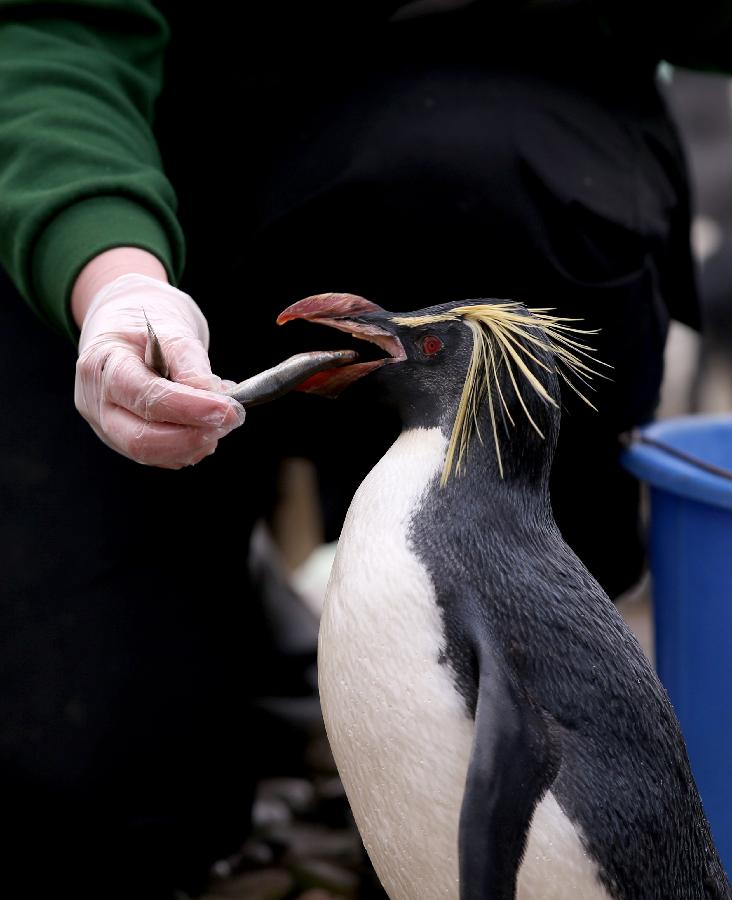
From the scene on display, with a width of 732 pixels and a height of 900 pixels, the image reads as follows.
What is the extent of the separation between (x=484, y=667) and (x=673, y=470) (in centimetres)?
52

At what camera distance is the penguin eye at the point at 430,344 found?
775 mm

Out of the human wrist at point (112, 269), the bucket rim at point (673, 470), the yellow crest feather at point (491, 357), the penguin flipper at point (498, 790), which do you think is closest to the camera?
the penguin flipper at point (498, 790)

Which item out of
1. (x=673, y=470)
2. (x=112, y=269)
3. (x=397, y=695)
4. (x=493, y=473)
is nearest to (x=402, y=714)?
(x=397, y=695)

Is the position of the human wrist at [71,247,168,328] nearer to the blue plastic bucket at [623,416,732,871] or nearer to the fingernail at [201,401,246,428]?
the fingernail at [201,401,246,428]

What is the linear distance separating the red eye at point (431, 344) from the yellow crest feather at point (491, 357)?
0.4 inches

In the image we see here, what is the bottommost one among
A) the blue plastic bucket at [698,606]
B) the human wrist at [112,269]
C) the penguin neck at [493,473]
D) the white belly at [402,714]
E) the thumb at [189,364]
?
the blue plastic bucket at [698,606]

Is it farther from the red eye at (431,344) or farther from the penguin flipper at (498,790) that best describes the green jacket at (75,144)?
the penguin flipper at (498,790)

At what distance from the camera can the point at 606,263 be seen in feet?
3.76

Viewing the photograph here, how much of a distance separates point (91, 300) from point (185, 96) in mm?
446

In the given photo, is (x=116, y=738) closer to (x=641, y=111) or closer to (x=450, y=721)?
(x=450, y=721)

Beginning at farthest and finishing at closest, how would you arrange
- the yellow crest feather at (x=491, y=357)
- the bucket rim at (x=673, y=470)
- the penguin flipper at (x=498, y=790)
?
the bucket rim at (x=673, y=470) → the yellow crest feather at (x=491, y=357) → the penguin flipper at (x=498, y=790)

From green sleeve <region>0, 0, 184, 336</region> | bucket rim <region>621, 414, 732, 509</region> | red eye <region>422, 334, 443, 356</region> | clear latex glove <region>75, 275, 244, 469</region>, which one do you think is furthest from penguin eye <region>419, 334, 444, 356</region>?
bucket rim <region>621, 414, 732, 509</region>

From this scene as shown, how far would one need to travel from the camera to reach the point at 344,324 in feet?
2.51

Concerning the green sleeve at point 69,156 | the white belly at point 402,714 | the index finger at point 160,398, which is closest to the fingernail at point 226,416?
the index finger at point 160,398
